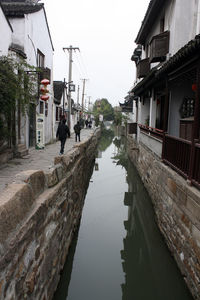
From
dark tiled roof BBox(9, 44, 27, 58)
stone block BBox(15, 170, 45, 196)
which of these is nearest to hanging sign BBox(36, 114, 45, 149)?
dark tiled roof BBox(9, 44, 27, 58)

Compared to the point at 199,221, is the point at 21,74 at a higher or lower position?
higher

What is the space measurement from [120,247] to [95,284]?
1.69 meters

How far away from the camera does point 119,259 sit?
591 cm

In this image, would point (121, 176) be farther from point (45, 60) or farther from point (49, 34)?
point (49, 34)

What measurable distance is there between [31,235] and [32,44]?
34.2ft

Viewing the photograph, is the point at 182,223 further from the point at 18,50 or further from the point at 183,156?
the point at 18,50

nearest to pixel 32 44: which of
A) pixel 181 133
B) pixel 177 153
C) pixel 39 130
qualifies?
pixel 39 130

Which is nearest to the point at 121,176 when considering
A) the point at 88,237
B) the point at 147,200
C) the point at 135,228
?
the point at 147,200

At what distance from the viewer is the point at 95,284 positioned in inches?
195

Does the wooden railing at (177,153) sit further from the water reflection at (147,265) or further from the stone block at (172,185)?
the water reflection at (147,265)

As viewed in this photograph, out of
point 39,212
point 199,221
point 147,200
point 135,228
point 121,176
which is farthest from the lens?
point 121,176

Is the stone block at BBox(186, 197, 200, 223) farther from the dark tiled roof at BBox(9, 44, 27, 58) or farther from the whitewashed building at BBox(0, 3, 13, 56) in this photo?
the dark tiled roof at BBox(9, 44, 27, 58)

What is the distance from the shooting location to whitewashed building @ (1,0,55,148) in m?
9.96

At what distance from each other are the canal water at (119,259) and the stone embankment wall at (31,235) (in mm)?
728
